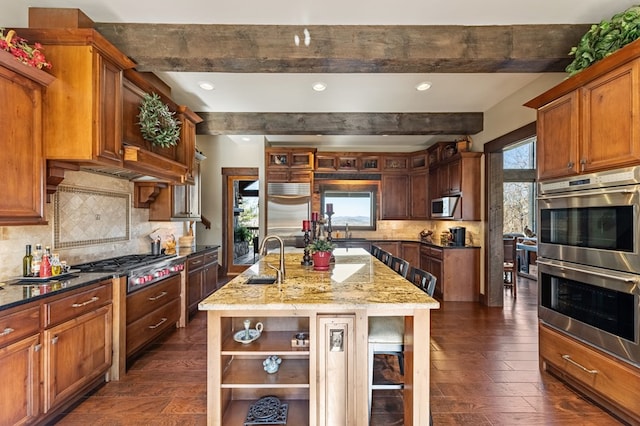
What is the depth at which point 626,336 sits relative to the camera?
1953mm

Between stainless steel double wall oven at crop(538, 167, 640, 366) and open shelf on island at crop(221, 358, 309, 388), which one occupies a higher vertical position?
stainless steel double wall oven at crop(538, 167, 640, 366)

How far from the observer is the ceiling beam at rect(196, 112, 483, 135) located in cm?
461

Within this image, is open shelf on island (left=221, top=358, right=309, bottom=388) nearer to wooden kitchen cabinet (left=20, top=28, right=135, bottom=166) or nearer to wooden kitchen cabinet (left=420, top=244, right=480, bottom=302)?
wooden kitchen cabinet (left=20, top=28, right=135, bottom=166)

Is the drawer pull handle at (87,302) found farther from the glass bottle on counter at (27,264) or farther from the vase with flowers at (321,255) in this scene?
the vase with flowers at (321,255)

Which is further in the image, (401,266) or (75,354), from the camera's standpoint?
(401,266)

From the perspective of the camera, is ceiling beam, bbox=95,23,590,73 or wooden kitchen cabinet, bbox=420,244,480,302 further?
wooden kitchen cabinet, bbox=420,244,480,302

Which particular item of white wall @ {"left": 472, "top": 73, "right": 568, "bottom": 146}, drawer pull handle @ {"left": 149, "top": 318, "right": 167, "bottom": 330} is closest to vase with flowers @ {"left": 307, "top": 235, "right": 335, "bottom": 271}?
drawer pull handle @ {"left": 149, "top": 318, "right": 167, "bottom": 330}

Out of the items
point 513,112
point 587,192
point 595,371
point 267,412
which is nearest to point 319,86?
point 513,112

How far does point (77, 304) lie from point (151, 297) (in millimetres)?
952

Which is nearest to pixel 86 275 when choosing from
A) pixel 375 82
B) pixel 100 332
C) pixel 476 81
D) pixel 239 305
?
pixel 100 332

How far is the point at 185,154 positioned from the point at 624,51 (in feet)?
13.6

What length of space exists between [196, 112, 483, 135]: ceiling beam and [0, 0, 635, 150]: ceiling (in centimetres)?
13

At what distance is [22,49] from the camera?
6.45ft

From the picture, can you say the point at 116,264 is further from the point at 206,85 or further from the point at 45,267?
the point at 206,85
